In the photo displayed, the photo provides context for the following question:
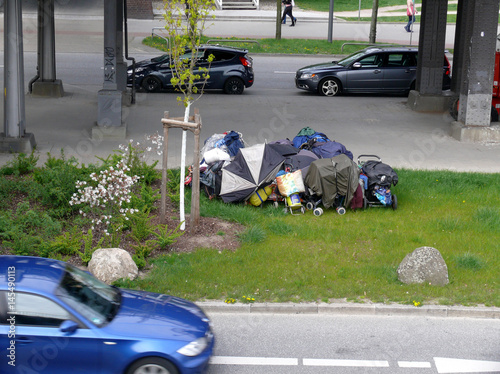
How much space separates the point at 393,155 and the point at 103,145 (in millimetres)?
6872

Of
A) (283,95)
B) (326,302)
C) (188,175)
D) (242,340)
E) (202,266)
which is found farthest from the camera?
(283,95)

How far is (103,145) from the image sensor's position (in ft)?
51.6

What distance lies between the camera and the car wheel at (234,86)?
2261 centimetres

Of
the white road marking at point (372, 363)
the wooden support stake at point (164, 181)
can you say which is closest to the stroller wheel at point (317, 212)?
the wooden support stake at point (164, 181)

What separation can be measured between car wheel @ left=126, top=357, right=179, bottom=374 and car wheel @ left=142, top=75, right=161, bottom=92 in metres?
17.4

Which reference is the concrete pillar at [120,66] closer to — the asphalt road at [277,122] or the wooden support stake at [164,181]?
the asphalt road at [277,122]

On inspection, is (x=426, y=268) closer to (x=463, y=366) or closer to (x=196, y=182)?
(x=463, y=366)

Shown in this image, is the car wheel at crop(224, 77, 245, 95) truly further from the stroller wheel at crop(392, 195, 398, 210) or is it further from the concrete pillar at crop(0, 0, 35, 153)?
the stroller wheel at crop(392, 195, 398, 210)

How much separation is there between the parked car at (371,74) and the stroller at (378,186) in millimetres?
11886

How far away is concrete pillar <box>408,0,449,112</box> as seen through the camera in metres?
20.2

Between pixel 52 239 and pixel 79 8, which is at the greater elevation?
pixel 79 8

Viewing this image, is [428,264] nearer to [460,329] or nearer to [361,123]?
[460,329]

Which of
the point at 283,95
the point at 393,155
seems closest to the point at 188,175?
the point at 393,155

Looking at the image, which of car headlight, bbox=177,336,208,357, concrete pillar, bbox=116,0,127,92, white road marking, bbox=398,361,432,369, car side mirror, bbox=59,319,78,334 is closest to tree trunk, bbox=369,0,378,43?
concrete pillar, bbox=116,0,127,92
